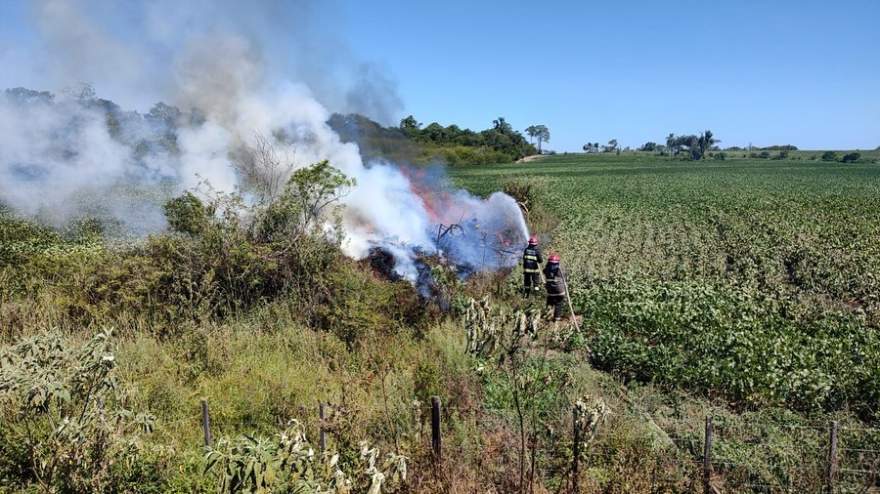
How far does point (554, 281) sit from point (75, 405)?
375 inches

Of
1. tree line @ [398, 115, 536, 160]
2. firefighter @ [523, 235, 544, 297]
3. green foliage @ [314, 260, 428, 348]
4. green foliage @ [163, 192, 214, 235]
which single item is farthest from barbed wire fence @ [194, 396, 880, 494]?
tree line @ [398, 115, 536, 160]

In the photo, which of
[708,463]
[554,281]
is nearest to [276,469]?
[708,463]

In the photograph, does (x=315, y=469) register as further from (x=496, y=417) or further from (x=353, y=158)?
(x=353, y=158)

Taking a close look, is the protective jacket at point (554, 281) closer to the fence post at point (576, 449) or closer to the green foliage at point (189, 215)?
the fence post at point (576, 449)

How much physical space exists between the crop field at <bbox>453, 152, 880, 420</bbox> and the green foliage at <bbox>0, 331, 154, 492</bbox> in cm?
766

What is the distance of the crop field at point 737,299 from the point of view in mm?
8828

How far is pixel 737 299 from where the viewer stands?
13.5 metres

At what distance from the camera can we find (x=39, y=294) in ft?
35.8

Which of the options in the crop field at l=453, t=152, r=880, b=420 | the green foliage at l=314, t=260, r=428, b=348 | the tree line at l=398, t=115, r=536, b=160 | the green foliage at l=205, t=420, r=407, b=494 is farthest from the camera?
the tree line at l=398, t=115, r=536, b=160

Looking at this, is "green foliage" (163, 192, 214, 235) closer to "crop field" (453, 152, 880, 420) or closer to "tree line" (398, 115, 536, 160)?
"crop field" (453, 152, 880, 420)

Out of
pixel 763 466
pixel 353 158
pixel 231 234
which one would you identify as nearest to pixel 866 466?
pixel 763 466

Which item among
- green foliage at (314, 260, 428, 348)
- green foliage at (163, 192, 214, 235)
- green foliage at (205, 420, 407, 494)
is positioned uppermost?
green foliage at (163, 192, 214, 235)

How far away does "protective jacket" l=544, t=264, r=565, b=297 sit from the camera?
12555mm

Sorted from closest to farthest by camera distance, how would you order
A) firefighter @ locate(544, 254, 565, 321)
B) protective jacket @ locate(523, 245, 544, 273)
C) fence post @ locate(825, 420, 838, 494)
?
fence post @ locate(825, 420, 838, 494), firefighter @ locate(544, 254, 565, 321), protective jacket @ locate(523, 245, 544, 273)
